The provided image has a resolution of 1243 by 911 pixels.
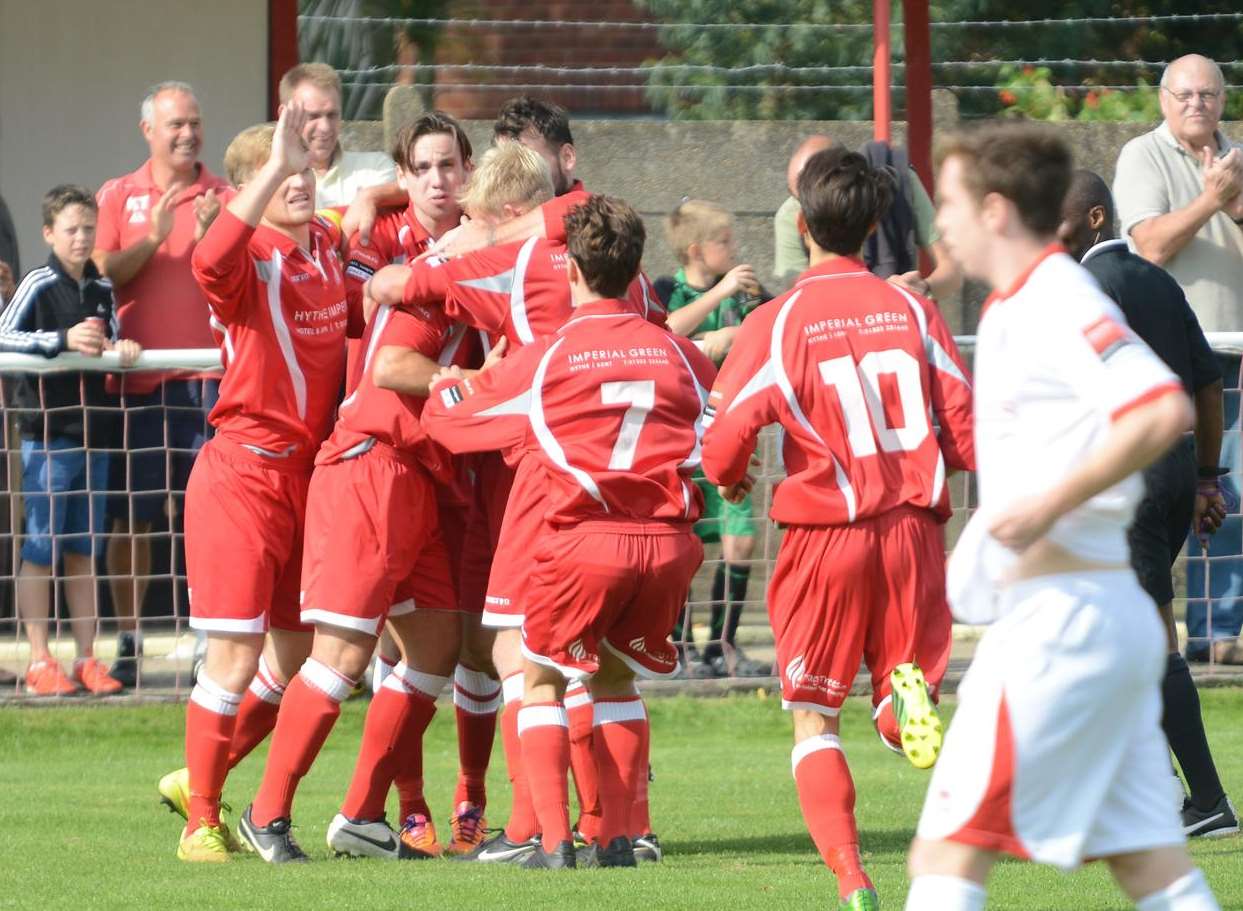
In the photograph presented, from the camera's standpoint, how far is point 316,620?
21.3 ft

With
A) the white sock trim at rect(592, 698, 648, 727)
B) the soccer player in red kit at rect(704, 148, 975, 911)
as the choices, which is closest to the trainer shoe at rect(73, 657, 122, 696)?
the white sock trim at rect(592, 698, 648, 727)

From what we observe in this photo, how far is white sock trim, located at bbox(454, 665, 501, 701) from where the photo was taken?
7065 mm

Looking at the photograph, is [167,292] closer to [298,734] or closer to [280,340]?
[280,340]

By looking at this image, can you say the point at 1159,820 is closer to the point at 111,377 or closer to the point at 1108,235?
the point at 1108,235

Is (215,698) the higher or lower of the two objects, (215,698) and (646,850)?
the higher

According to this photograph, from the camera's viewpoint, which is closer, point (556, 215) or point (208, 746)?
point (556, 215)

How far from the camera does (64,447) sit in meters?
9.30

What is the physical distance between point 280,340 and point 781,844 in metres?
2.32

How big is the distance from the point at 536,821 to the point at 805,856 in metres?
0.86

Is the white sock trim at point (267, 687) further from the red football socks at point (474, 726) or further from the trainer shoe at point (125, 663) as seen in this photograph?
the trainer shoe at point (125, 663)

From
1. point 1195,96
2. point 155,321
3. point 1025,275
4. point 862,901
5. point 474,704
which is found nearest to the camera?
point 1025,275

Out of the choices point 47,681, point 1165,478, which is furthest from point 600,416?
point 47,681

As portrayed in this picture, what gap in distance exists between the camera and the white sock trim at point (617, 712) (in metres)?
6.39

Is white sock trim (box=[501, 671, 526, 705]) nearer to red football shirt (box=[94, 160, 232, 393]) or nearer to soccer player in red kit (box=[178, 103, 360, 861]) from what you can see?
soccer player in red kit (box=[178, 103, 360, 861])
